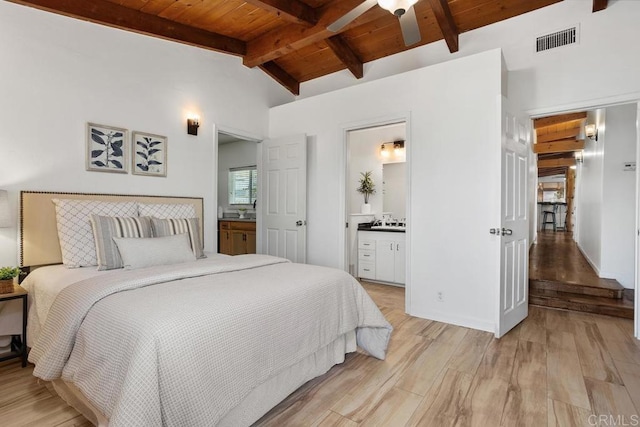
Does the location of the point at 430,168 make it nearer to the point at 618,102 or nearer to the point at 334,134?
the point at 334,134

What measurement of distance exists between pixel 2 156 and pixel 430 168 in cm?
370

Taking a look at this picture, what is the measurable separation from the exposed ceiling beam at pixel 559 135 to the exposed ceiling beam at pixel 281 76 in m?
5.64

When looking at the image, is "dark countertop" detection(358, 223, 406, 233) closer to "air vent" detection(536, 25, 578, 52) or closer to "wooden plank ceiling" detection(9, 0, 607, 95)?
"wooden plank ceiling" detection(9, 0, 607, 95)

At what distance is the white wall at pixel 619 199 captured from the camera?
4.14 meters

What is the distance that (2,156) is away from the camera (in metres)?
2.50

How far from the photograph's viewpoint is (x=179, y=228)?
120 inches

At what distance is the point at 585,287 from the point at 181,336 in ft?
14.5

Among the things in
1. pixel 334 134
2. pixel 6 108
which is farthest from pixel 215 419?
pixel 334 134

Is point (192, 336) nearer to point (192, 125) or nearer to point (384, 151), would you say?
point (192, 125)

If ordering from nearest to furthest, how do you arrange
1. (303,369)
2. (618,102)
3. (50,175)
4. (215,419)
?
(215,419)
(303,369)
(50,175)
(618,102)

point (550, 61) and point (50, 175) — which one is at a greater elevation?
point (550, 61)

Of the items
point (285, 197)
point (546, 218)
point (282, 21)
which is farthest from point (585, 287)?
point (546, 218)

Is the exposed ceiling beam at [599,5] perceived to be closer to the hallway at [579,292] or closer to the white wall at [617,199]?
the white wall at [617,199]

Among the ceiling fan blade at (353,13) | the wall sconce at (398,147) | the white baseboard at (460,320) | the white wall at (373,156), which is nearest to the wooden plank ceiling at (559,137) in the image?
the wall sconce at (398,147)
